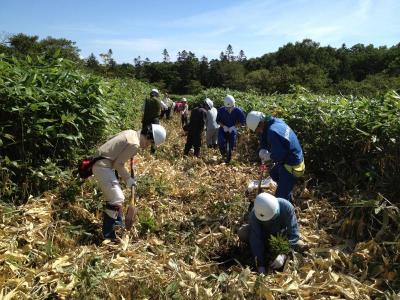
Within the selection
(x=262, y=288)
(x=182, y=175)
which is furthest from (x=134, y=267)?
(x=182, y=175)

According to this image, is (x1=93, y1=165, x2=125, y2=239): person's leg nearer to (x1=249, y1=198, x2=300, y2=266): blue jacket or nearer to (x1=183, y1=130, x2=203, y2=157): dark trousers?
(x1=249, y1=198, x2=300, y2=266): blue jacket

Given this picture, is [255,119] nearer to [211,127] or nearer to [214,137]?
[211,127]

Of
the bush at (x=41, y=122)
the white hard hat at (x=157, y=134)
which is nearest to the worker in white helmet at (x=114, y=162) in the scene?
the white hard hat at (x=157, y=134)

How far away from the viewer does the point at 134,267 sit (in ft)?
13.3

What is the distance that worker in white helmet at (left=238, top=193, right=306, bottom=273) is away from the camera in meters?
4.26

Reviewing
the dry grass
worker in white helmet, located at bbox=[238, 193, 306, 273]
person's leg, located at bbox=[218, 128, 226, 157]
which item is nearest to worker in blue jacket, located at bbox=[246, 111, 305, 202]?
the dry grass

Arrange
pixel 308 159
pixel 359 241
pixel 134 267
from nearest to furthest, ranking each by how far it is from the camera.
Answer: pixel 134 267, pixel 359 241, pixel 308 159

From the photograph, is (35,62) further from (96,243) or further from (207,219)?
(207,219)

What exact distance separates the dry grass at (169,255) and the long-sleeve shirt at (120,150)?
91 centimetres

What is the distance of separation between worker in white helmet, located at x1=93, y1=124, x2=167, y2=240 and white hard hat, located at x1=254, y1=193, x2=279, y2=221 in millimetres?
1460

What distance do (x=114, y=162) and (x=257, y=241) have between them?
6.48ft

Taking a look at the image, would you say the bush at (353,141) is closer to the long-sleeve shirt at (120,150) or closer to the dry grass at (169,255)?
the dry grass at (169,255)

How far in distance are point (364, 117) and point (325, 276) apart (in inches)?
125

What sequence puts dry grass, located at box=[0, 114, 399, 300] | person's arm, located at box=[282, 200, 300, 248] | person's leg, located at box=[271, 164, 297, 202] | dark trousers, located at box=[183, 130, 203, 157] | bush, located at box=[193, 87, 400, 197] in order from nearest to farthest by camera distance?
dry grass, located at box=[0, 114, 399, 300] → person's arm, located at box=[282, 200, 300, 248] → person's leg, located at box=[271, 164, 297, 202] → bush, located at box=[193, 87, 400, 197] → dark trousers, located at box=[183, 130, 203, 157]
